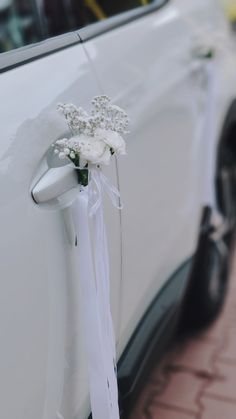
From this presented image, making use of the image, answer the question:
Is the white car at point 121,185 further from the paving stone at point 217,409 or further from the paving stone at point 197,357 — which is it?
the paving stone at point 217,409

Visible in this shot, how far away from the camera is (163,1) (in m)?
2.30

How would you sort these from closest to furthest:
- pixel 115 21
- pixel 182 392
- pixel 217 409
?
1. pixel 115 21
2. pixel 217 409
3. pixel 182 392

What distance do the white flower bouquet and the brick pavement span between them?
134 centimetres

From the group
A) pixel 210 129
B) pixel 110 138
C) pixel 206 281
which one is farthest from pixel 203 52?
pixel 110 138

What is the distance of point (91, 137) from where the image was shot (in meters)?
1.31

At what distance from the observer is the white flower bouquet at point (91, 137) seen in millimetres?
1279

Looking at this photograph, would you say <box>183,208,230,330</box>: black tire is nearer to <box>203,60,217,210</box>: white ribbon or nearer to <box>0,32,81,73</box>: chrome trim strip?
<box>203,60,217,210</box>: white ribbon

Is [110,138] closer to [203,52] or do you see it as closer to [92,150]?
[92,150]

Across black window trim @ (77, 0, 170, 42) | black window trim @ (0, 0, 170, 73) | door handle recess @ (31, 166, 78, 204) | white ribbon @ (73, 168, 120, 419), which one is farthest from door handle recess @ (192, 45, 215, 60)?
door handle recess @ (31, 166, 78, 204)

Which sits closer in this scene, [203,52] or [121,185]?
[121,185]

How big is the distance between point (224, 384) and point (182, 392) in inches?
6.7

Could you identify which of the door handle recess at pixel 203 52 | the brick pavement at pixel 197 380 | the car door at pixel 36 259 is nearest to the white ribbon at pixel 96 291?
the car door at pixel 36 259

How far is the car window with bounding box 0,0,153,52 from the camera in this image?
269 cm

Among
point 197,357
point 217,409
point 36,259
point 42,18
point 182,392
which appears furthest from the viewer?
point 197,357
